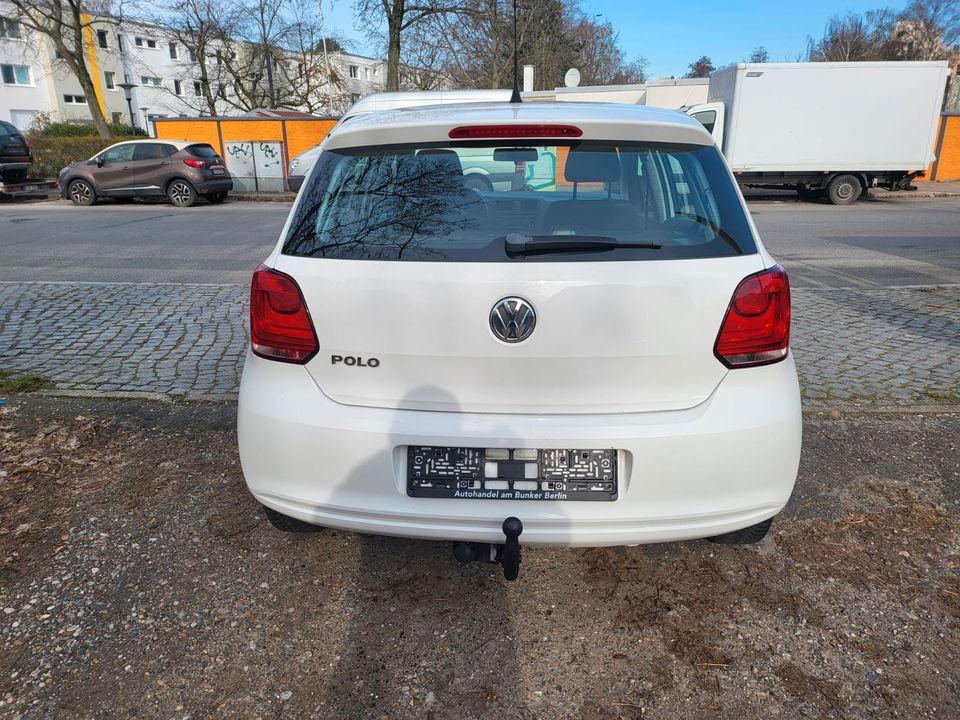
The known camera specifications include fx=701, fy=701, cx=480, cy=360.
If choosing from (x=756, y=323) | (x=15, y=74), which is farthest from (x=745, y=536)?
(x=15, y=74)

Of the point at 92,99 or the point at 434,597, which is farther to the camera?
the point at 92,99

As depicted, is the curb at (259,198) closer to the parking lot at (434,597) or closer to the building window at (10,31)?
the parking lot at (434,597)

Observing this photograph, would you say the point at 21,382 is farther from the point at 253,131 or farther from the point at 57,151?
the point at 57,151

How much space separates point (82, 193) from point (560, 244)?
2157cm

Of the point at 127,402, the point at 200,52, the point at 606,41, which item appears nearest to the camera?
the point at 127,402

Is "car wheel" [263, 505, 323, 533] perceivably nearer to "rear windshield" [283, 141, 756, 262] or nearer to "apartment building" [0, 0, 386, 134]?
"rear windshield" [283, 141, 756, 262]

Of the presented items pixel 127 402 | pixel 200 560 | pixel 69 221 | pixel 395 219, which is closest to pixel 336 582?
pixel 200 560

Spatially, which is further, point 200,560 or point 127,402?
point 127,402

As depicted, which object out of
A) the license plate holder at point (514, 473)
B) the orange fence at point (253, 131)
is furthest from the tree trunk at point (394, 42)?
the license plate holder at point (514, 473)

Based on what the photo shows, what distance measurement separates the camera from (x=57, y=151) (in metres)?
25.2

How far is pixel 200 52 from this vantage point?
4128 centimetres

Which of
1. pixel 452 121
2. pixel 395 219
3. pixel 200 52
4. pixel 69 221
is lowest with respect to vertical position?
pixel 69 221

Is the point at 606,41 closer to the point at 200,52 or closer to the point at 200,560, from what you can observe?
the point at 200,52

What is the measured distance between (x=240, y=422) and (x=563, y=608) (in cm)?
138
